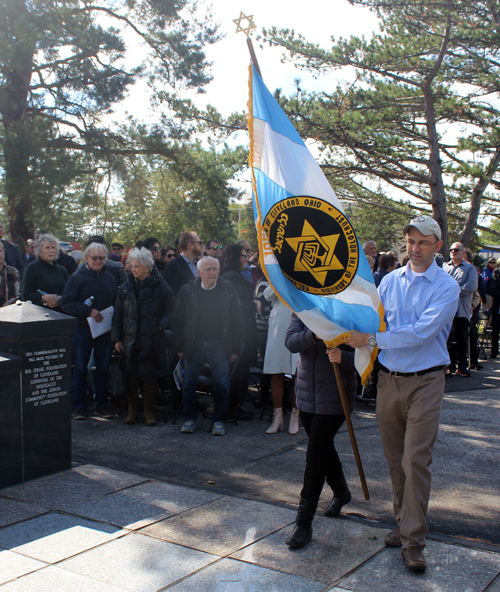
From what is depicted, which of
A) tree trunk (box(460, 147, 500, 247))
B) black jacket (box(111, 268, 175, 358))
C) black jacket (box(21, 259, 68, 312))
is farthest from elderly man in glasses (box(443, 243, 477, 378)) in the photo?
black jacket (box(21, 259, 68, 312))

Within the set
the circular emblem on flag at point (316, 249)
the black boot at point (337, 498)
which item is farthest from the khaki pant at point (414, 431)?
the circular emblem on flag at point (316, 249)

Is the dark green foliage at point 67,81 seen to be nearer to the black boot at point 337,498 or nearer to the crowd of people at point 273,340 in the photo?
the crowd of people at point 273,340

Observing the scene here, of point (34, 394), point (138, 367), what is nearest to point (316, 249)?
point (34, 394)

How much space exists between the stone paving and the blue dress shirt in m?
1.13

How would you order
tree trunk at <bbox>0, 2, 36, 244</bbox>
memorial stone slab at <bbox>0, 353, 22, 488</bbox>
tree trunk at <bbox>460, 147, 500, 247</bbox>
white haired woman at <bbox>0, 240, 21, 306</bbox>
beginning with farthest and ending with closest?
tree trunk at <bbox>460, 147, 500, 247</bbox>, tree trunk at <bbox>0, 2, 36, 244</bbox>, white haired woman at <bbox>0, 240, 21, 306</bbox>, memorial stone slab at <bbox>0, 353, 22, 488</bbox>

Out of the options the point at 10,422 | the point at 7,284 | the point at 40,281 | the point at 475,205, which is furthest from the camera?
the point at 475,205

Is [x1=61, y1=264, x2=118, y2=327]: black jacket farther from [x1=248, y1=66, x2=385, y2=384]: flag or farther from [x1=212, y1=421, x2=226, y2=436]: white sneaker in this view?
[x1=248, y1=66, x2=385, y2=384]: flag

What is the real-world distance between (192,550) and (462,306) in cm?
774

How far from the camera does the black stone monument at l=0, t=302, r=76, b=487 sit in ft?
15.5

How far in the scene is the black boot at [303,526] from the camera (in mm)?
3676

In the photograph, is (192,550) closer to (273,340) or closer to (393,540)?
(393,540)

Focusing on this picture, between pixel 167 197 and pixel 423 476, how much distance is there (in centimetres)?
1564

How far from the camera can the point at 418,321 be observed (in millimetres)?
3580

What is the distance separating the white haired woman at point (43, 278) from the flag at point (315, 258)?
4006 mm
